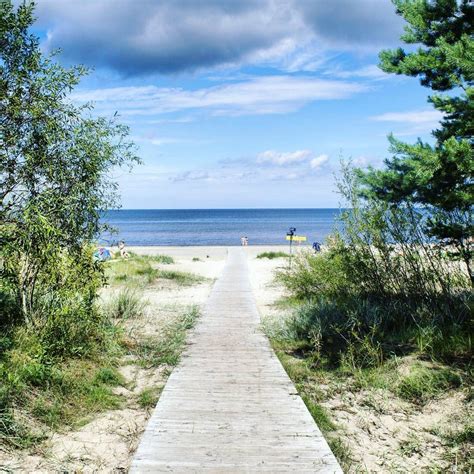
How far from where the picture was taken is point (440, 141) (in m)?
8.56

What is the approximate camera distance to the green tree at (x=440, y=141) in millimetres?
7430

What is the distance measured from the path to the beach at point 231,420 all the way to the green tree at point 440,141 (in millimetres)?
3505

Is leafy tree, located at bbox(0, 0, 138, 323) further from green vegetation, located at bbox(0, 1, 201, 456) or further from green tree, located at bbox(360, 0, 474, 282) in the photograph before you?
green tree, located at bbox(360, 0, 474, 282)

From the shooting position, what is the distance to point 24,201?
607cm

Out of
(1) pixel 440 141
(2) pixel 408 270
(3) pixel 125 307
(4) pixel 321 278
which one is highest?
(1) pixel 440 141

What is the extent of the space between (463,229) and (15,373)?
249 inches

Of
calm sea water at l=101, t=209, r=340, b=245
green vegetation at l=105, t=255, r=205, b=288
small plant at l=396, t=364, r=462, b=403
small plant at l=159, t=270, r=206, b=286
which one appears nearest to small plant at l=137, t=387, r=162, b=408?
calm sea water at l=101, t=209, r=340, b=245

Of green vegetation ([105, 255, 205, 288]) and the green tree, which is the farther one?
green vegetation ([105, 255, 205, 288])

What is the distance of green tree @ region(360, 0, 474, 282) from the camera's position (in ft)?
24.4

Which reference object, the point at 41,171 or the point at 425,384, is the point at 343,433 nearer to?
the point at 425,384

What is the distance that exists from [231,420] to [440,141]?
20.2 feet

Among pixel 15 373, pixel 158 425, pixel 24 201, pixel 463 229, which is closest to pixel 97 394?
pixel 15 373

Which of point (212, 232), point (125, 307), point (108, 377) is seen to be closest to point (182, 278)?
point (125, 307)

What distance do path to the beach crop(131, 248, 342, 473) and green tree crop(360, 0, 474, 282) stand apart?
11.5 feet
